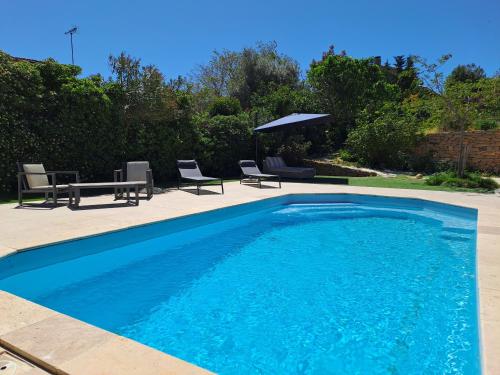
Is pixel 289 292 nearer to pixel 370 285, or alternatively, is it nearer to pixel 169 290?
pixel 370 285

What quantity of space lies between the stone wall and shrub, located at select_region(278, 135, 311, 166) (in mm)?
5504

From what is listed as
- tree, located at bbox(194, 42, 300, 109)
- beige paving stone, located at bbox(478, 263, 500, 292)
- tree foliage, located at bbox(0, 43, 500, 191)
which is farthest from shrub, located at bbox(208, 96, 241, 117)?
beige paving stone, located at bbox(478, 263, 500, 292)

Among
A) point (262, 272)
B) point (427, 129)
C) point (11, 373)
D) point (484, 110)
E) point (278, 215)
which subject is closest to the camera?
point (11, 373)

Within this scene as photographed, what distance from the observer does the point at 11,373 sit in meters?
1.92

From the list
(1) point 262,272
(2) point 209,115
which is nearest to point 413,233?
(1) point 262,272

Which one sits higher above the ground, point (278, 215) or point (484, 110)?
point (484, 110)

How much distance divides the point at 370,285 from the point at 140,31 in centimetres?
1789

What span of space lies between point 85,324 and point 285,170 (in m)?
11.7

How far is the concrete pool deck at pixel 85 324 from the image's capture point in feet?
6.48

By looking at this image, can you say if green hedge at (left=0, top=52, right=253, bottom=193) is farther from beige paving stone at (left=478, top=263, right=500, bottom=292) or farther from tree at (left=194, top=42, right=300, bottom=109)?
tree at (left=194, top=42, right=300, bottom=109)

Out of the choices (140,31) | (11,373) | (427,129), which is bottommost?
(11,373)

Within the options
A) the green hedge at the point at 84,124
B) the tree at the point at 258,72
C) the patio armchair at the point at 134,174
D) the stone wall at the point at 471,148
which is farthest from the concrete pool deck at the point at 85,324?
the tree at the point at 258,72

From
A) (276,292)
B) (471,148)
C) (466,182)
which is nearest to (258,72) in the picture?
(471,148)

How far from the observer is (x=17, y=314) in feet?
8.46
